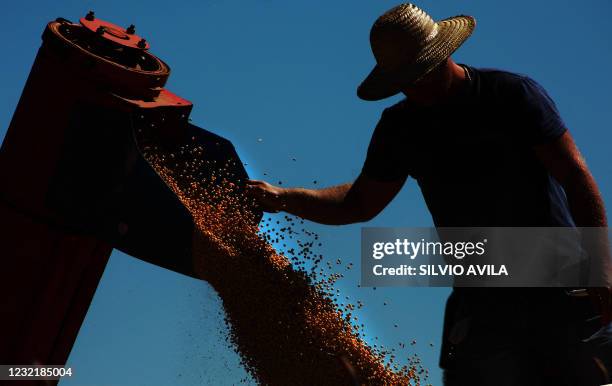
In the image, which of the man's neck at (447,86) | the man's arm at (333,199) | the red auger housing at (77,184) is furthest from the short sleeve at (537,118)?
the red auger housing at (77,184)

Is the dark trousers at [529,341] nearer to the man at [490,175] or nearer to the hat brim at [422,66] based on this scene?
the man at [490,175]

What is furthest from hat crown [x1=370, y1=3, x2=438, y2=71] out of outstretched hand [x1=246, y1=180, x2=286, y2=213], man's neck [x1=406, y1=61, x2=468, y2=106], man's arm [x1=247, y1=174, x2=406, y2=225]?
outstretched hand [x1=246, y1=180, x2=286, y2=213]

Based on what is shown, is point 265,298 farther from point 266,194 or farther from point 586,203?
point 586,203

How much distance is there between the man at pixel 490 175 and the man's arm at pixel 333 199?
0.24 metres

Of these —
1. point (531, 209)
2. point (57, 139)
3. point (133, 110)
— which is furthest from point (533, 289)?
point (57, 139)

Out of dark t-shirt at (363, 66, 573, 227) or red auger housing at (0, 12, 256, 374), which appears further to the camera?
red auger housing at (0, 12, 256, 374)

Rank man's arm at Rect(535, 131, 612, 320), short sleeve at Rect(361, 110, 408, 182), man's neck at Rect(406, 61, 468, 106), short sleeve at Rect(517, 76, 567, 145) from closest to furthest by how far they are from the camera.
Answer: man's arm at Rect(535, 131, 612, 320), short sleeve at Rect(517, 76, 567, 145), man's neck at Rect(406, 61, 468, 106), short sleeve at Rect(361, 110, 408, 182)

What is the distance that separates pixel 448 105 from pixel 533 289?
2.09 feet

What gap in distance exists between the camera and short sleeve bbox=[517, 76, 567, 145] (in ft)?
7.62

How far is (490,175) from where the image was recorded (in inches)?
94.5

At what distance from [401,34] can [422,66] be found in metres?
0.19

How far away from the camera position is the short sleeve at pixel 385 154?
2680mm

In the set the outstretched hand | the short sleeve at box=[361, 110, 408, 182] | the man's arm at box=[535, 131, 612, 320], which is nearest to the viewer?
the man's arm at box=[535, 131, 612, 320]

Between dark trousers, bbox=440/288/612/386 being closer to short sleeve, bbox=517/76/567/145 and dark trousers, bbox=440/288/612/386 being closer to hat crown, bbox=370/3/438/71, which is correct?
short sleeve, bbox=517/76/567/145
